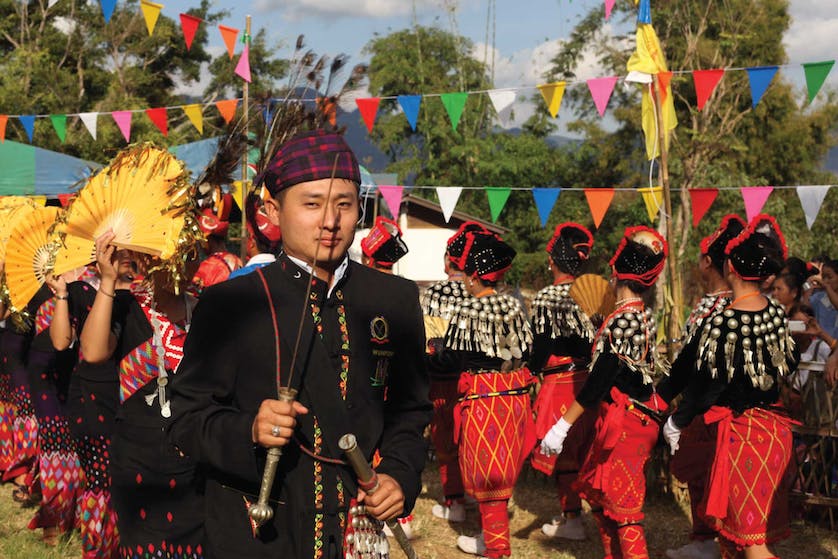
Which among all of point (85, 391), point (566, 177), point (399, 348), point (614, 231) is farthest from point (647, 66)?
point (566, 177)

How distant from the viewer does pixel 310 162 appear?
245cm

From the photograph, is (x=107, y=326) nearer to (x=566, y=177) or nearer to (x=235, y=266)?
(x=235, y=266)

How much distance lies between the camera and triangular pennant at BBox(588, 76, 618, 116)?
9.06 meters

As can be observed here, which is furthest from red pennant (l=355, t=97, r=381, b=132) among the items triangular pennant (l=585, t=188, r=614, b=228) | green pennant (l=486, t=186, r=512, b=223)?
triangular pennant (l=585, t=188, r=614, b=228)

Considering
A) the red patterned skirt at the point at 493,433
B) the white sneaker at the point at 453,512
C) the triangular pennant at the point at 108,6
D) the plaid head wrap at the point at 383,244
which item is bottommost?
the white sneaker at the point at 453,512

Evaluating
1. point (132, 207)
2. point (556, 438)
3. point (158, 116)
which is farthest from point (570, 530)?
point (158, 116)

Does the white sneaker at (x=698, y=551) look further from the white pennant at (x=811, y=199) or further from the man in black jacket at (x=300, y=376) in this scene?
the man in black jacket at (x=300, y=376)

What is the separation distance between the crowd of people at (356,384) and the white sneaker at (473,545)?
2 centimetres

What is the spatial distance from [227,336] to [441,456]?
5047 millimetres

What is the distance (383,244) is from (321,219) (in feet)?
15.4

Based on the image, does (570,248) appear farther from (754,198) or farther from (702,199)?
(754,198)

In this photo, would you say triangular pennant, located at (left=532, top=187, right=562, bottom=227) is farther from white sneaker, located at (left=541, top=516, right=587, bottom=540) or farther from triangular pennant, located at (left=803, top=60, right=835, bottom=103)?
white sneaker, located at (left=541, top=516, right=587, bottom=540)

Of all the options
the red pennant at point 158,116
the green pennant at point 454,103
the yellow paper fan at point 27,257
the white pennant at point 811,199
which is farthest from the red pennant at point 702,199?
the red pennant at point 158,116

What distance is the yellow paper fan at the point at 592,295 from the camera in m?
6.74
